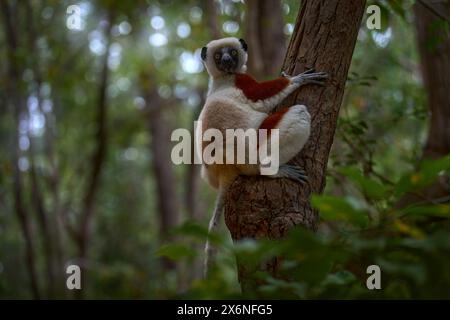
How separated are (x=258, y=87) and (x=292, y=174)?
93 centimetres

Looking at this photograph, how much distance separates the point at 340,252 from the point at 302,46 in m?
2.03

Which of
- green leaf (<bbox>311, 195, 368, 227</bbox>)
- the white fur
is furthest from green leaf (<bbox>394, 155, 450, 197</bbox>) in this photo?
the white fur

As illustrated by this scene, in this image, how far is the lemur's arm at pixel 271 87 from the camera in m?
3.44

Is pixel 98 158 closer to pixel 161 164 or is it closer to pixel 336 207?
pixel 161 164

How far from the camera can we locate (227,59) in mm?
4453

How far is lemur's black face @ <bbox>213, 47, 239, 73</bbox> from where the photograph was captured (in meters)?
4.47

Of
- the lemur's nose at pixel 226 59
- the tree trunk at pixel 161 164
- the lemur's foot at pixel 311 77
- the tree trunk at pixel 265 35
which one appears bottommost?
the tree trunk at pixel 161 164

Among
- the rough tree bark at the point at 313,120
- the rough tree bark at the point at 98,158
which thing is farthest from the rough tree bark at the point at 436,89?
the rough tree bark at the point at 98,158

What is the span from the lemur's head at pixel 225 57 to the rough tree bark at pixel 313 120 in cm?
97

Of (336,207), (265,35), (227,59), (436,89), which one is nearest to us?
(336,207)

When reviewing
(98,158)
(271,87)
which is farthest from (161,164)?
(271,87)

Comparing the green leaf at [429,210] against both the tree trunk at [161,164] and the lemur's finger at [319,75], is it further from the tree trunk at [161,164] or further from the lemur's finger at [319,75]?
the tree trunk at [161,164]

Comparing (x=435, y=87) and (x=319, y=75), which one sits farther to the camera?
(x=435, y=87)

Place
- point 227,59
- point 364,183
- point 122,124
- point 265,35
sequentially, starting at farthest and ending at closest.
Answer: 1. point 122,124
2. point 265,35
3. point 227,59
4. point 364,183
